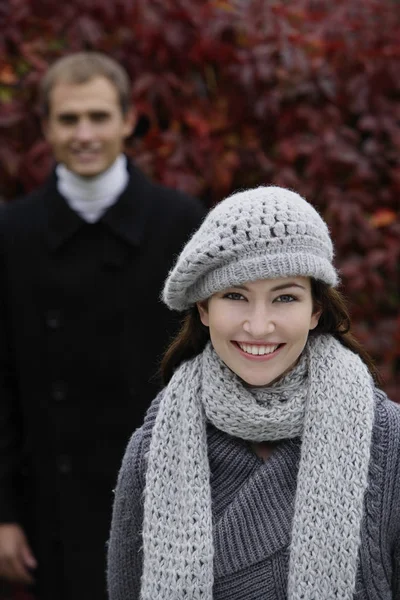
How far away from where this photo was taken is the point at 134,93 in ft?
12.6

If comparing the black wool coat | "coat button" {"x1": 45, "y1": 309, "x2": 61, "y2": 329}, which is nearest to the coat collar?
the black wool coat

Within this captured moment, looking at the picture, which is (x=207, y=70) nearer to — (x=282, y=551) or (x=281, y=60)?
(x=281, y=60)

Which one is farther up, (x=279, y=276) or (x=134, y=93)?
(x=134, y=93)

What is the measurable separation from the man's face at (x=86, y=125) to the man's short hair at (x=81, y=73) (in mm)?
16

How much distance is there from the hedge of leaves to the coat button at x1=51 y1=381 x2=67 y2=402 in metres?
0.92

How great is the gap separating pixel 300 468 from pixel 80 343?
1485 mm

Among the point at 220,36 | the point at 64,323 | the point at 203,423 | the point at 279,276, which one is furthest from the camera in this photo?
the point at 220,36

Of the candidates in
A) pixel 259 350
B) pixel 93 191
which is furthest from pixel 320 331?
pixel 93 191

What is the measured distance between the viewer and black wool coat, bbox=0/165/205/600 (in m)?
3.39

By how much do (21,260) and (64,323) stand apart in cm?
28

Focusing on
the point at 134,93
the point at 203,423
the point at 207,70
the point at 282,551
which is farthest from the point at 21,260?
the point at 282,551

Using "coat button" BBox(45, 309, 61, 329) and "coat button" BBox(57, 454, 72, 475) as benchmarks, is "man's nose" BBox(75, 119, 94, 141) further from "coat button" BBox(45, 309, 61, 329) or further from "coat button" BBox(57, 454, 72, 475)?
"coat button" BBox(57, 454, 72, 475)

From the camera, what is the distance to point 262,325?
203 cm

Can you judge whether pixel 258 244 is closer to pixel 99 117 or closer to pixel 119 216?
pixel 119 216
